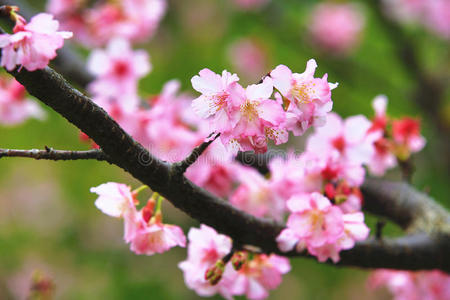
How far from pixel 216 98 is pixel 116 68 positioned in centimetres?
119

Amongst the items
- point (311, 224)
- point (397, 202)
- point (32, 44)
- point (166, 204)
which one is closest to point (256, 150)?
point (311, 224)

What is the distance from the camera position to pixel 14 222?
12.6 feet

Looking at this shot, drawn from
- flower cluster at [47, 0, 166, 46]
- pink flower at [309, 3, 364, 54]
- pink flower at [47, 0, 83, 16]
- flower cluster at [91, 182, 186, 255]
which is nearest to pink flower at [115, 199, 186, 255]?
flower cluster at [91, 182, 186, 255]

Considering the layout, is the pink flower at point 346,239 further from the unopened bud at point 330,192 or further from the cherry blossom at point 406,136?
the cherry blossom at point 406,136

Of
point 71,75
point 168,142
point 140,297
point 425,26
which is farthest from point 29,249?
point 425,26

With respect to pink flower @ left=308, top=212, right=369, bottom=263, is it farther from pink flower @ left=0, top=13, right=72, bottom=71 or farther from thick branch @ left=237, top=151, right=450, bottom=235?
pink flower @ left=0, top=13, right=72, bottom=71

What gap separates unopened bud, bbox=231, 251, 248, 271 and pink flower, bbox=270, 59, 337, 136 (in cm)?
40

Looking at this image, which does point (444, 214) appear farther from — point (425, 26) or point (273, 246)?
point (425, 26)

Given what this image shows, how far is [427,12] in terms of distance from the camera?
13.4 feet

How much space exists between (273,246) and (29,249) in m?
2.78

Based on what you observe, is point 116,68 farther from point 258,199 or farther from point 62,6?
point 258,199

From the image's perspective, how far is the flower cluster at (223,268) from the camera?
1.16m

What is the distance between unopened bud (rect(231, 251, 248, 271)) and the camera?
1129 mm

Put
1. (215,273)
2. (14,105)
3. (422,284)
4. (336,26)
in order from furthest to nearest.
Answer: (336,26)
(14,105)
(422,284)
(215,273)
